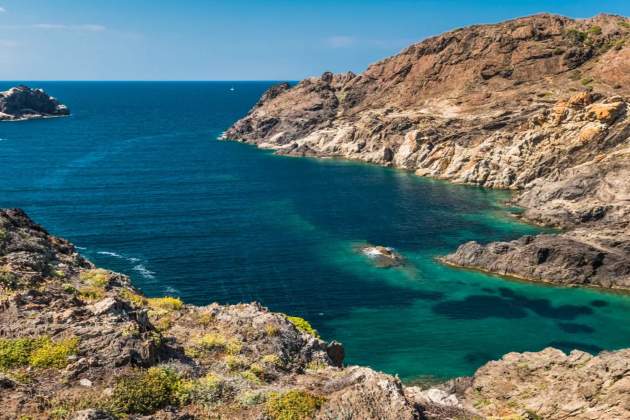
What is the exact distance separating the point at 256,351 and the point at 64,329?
8.39m

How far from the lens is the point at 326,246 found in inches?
3438

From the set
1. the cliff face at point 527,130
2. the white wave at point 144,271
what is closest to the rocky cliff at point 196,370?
the white wave at point 144,271

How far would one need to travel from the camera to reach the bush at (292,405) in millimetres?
18773

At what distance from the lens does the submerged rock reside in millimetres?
79812

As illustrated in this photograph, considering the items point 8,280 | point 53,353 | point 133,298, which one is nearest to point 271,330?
point 133,298

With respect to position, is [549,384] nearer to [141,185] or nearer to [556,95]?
[141,185]

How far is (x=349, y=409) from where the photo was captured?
18375 millimetres

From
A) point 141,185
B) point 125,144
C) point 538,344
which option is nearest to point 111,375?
point 538,344

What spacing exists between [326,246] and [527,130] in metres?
74.1

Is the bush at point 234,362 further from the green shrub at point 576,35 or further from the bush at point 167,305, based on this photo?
the green shrub at point 576,35

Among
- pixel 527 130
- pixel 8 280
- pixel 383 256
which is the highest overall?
pixel 527 130

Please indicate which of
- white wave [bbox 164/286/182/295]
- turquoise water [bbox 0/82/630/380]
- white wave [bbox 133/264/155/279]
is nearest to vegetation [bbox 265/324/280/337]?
turquoise water [bbox 0/82/630/380]

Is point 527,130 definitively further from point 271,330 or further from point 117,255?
point 271,330

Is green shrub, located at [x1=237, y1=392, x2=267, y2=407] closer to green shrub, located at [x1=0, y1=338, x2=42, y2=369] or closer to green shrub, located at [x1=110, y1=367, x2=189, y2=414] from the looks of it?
green shrub, located at [x1=110, y1=367, x2=189, y2=414]
